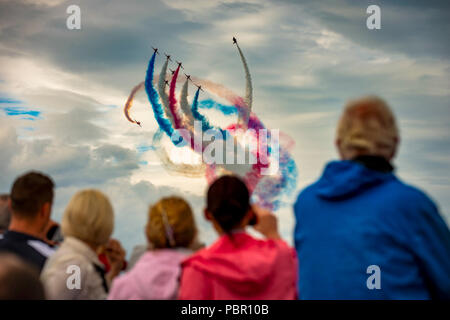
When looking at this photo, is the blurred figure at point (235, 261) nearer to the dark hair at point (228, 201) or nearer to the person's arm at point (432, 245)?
the dark hair at point (228, 201)

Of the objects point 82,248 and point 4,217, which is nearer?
point 82,248

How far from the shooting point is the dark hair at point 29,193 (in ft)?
15.9

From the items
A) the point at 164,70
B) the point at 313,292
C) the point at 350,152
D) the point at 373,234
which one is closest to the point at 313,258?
the point at 313,292

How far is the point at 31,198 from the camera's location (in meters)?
4.84

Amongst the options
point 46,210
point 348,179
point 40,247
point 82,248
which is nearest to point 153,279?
point 82,248

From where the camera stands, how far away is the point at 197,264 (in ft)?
12.8

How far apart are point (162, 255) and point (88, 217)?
81cm

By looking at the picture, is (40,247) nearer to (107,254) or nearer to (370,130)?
(107,254)

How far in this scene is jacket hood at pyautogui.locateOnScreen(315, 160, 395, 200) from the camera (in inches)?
134

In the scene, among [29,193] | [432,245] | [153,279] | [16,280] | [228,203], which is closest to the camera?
[16,280]

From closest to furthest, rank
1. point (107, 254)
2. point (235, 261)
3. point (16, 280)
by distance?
1. point (16, 280)
2. point (235, 261)
3. point (107, 254)

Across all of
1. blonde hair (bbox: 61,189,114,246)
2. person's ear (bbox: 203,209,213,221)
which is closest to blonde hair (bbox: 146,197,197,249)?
person's ear (bbox: 203,209,213,221)
